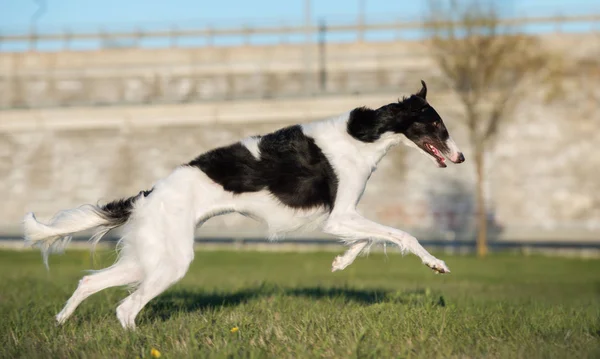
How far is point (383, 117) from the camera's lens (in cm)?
802

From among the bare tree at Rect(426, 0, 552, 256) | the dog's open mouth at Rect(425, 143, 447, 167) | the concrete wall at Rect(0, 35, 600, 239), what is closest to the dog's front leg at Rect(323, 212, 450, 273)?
the dog's open mouth at Rect(425, 143, 447, 167)

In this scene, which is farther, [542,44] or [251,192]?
[542,44]

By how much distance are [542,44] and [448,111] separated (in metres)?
5.96

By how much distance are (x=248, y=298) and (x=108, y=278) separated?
2610 mm

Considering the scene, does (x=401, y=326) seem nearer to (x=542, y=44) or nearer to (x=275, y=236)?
(x=275, y=236)

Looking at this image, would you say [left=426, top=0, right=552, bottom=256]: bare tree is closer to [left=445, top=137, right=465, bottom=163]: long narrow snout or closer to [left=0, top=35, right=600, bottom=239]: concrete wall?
[left=0, top=35, right=600, bottom=239]: concrete wall

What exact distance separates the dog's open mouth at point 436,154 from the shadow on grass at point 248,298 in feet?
4.58

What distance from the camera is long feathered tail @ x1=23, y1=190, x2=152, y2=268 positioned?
7.51 meters

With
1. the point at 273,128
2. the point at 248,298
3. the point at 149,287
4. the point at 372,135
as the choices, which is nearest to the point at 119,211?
the point at 149,287

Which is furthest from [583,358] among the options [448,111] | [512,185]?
[512,185]

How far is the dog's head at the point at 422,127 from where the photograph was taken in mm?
7961

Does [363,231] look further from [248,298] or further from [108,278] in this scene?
[248,298]

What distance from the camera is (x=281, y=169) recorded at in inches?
302

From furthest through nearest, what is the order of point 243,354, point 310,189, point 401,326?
point 310,189, point 401,326, point 243,354
